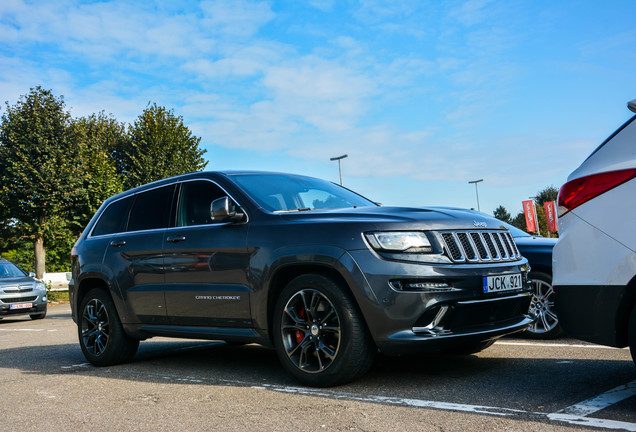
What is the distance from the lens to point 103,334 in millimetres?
6527

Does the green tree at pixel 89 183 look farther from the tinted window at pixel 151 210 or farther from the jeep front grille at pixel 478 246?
the jeep front grille at pixel 478 246

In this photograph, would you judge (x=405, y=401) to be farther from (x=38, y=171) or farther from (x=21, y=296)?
(x=38, y=171)

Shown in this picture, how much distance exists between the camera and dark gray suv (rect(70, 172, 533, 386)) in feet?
13.8

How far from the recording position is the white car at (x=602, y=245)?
134 inches

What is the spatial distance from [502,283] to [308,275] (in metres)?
1.43

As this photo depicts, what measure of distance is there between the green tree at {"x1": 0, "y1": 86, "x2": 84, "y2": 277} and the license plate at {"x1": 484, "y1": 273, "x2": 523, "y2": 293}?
29.7 metres

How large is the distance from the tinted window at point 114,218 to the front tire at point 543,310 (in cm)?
460

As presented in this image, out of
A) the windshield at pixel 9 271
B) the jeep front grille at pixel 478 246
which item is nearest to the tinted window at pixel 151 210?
the jeep front grille at pixel 478 246

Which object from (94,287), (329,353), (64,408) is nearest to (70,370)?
(94,287)

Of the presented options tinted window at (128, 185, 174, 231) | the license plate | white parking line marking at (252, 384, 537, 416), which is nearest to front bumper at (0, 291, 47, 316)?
tinted window at (128, 185, 174, 231)

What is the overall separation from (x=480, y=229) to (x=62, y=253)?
149 ft

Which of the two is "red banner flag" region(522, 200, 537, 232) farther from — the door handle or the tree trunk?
the door handle

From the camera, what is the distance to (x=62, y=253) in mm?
45406

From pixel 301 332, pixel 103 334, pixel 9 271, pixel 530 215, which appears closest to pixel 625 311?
pixel 301 332
